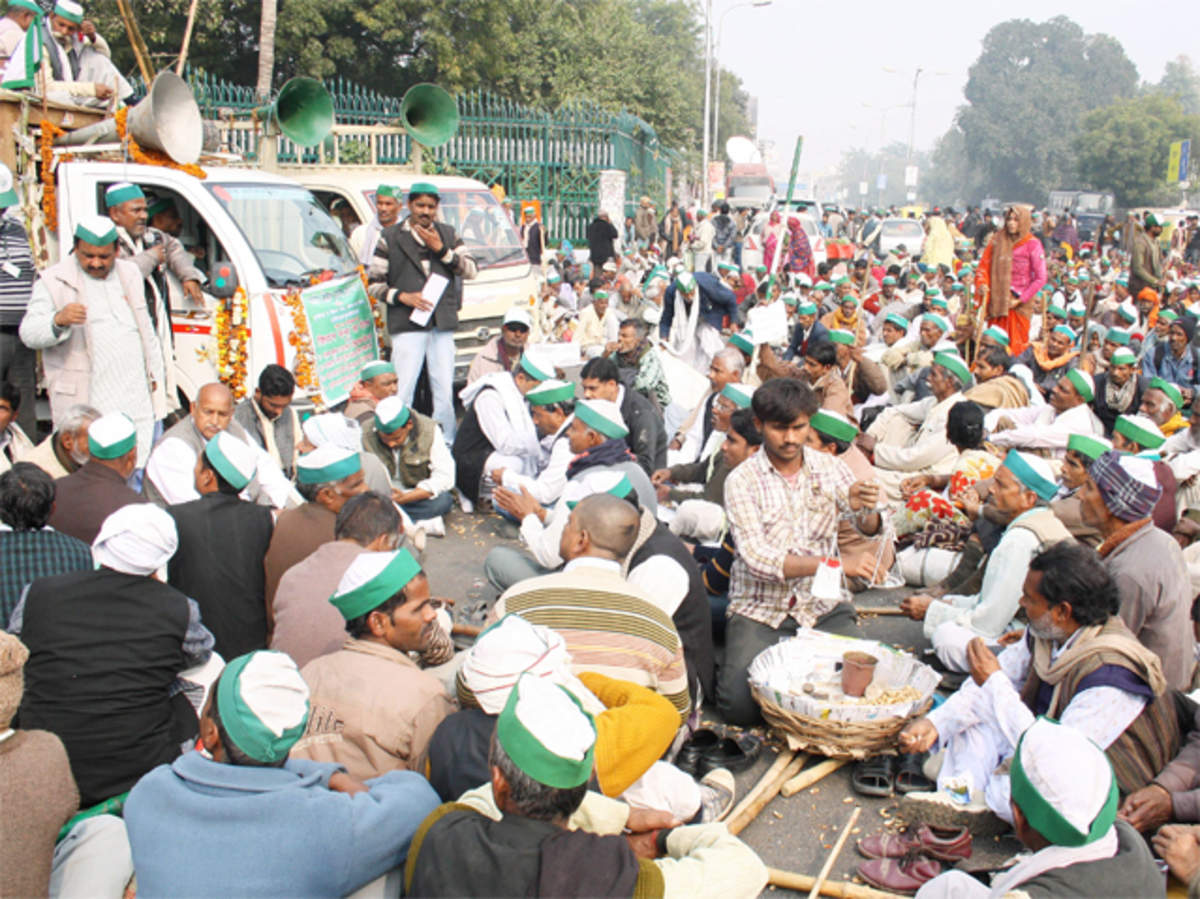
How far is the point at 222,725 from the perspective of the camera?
99.7 inches

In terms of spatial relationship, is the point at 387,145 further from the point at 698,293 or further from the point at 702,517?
the point at 702,517

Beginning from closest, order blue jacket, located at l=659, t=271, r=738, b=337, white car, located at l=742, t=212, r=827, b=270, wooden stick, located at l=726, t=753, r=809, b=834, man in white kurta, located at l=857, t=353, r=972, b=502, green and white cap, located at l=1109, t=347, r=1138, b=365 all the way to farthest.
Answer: wooden stick, located at l=726, t=753, r=809, b=834 < man in white kurta, located at l=857, t=353, r=972, b=502 < green and white cap, located at l=1109, t=347, r=1138, b=365 < blue jacket, located at l=659, t=271, r=738, b=337 < white car, located at l=742, t=212, r=827, b=270

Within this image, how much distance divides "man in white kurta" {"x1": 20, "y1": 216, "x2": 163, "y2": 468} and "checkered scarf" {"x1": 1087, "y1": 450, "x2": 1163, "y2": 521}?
5.51m

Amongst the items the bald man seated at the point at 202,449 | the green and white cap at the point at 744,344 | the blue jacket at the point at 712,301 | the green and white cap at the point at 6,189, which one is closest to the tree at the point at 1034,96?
the blue jacket at the point at 712,301

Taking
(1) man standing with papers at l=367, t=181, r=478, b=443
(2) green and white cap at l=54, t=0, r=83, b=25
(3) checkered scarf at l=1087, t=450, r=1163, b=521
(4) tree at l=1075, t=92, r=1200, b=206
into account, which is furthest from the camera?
(4) tree at l=1075, t=92, r=1200, b=206

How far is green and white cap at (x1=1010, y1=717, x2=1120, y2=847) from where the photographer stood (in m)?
2.49

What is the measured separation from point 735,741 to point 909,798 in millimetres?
813

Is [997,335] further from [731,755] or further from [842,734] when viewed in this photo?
[731,755]

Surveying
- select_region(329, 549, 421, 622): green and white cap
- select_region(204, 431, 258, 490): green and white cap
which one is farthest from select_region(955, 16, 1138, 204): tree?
select_region(329, 549, 421, 622): green and white cap

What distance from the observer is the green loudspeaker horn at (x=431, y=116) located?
10.9m

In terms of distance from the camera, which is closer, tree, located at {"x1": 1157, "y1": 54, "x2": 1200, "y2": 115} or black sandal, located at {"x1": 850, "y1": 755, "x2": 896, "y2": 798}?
black sandal, located at {"x1": 850, "y1": 755, "x2": 896, "y2": 798}

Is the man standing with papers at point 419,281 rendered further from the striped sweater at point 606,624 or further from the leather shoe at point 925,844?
the leather shoe at point 925,844

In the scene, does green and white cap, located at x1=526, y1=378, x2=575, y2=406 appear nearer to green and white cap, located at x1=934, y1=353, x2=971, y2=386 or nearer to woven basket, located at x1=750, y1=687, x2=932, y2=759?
green and white cap, located at x1=934, y1=353, x2=971, y2=386

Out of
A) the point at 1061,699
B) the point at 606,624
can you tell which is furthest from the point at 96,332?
the point at 1061,699
